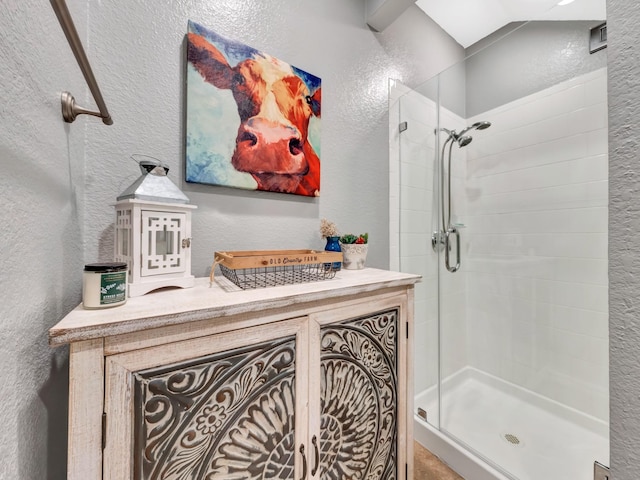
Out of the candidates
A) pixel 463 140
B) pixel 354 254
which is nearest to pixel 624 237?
pixel 354 254

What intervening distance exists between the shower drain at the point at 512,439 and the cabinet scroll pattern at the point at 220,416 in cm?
127

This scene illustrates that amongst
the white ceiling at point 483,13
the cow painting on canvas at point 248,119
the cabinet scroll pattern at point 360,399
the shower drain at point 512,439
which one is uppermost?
the white ceiling at point 483,13

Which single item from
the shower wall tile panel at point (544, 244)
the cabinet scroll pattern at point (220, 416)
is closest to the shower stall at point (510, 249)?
the shower wall tile panel at point (544, 244)

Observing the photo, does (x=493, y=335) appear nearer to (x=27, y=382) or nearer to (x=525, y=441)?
(x=525, y=441)

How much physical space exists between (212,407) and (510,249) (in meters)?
1.80

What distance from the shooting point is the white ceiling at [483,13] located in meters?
1.52

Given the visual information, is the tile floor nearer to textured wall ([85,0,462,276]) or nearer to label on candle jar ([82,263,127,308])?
textured wall ([85,0,462,276])

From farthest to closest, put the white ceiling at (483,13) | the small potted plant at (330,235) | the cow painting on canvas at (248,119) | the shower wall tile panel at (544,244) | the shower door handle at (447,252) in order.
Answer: the shower door handle at (447,252), the white ceiling at (483,13), the shower wall tile panel at (544,244), the small potted plant at (330,235), the cow painting on canvas at (248,119)

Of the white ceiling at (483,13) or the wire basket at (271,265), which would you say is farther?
the white ceiling at (483,13)

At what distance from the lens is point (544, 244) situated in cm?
153

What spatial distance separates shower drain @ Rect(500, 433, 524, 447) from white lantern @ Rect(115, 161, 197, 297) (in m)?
1.66

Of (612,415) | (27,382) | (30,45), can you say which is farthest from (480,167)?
(27,382)

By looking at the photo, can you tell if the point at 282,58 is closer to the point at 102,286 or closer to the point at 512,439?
the point at 102,286

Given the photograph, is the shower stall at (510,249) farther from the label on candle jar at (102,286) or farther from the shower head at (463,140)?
the label on candle jar at (102,286)
